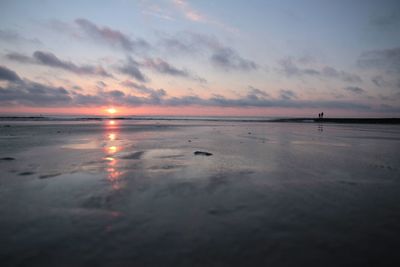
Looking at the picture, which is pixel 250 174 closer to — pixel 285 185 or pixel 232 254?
pixel 285 185

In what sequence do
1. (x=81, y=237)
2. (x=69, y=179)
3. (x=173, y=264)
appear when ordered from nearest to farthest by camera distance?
(x=173, y=264) < (x=81, y=237) < (x=69, y=179)

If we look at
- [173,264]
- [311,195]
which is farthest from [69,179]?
[311,195]

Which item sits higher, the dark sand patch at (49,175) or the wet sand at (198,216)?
the dark sand patch at (49,175)

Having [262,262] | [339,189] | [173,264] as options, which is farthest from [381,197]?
[173,264]

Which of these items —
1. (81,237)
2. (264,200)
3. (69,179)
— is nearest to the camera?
(81,237)

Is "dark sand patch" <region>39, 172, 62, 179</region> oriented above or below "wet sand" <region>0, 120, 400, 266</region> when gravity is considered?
above

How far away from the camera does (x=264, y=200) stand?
5652 mm

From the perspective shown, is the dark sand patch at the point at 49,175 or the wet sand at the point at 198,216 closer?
the wet sand at the point at 198,216

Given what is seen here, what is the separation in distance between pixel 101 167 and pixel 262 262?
770cm

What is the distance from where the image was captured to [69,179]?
7418mm

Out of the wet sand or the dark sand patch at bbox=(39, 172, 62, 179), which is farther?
the dark sand patch at bbox=(39, 172, 62, 179)

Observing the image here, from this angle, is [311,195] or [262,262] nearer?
[262,262]

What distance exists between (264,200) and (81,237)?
4.04 metres

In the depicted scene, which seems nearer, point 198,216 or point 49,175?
point 198,216
